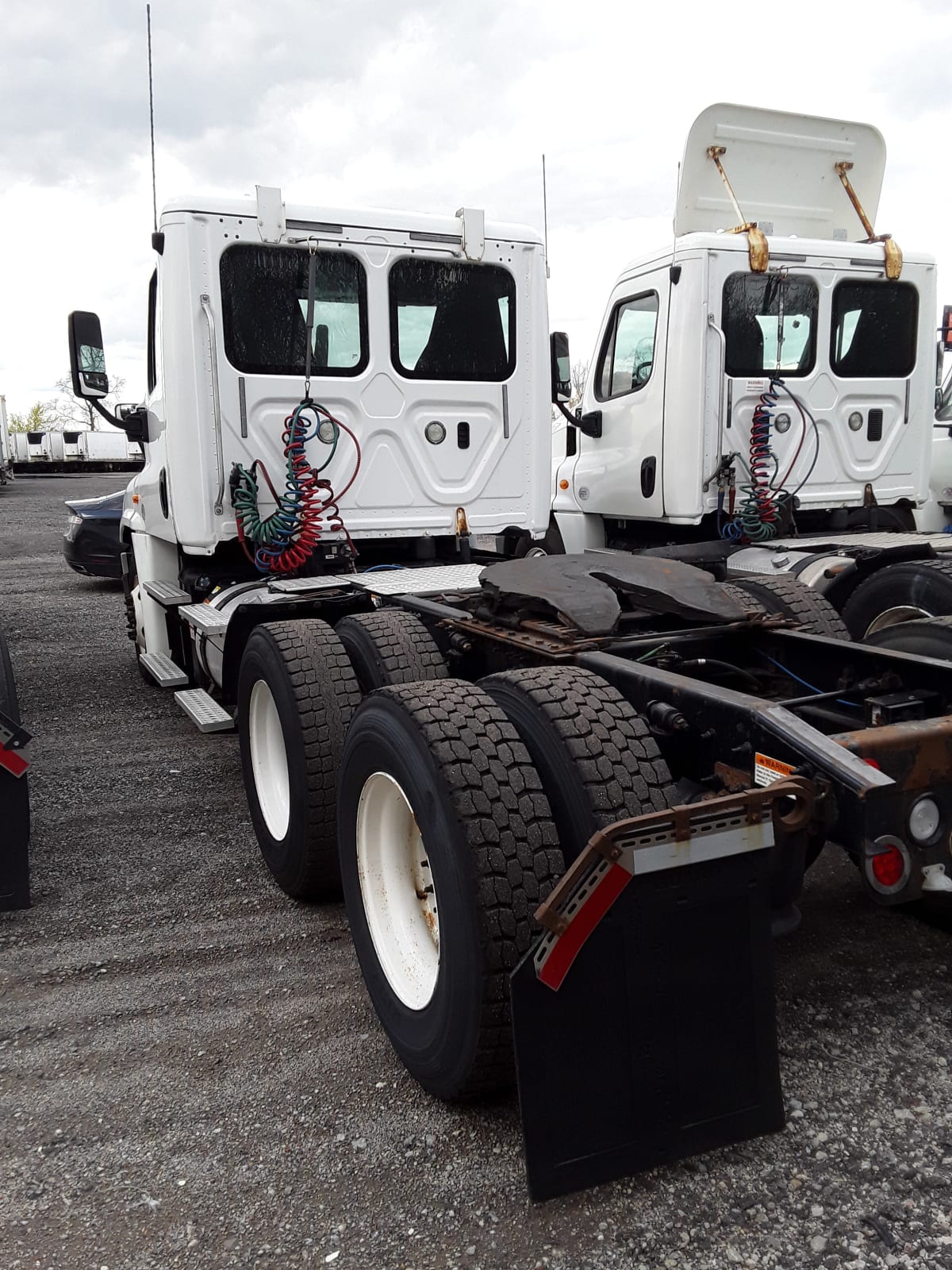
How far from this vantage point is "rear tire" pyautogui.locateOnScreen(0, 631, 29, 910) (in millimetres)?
3516

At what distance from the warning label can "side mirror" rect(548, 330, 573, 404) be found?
157 inches

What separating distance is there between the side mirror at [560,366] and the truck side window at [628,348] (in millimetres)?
656

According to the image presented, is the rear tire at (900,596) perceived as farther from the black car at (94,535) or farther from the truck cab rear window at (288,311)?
the black car at (94,535)

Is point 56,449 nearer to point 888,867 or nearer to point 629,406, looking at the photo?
point 629,406

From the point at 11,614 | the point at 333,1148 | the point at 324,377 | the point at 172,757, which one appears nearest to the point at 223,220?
the point at 324,377

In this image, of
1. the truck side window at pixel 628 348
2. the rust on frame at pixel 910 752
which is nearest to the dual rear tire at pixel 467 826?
the rust on frame at pixel 910 752

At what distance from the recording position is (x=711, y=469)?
6.15 meters

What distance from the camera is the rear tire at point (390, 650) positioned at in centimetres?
377

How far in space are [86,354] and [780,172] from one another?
4.33 metres

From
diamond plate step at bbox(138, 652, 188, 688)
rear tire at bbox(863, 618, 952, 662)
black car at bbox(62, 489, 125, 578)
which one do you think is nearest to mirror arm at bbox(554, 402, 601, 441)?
diamond plate step at bbox(138, 652, 188, 688)

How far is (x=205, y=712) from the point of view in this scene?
472 centimetres

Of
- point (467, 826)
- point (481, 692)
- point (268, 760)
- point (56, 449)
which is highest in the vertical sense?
point (56, 449)

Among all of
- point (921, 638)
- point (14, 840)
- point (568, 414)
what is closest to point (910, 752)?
point (921, 638)

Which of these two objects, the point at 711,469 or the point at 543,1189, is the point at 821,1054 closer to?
the point at 543,1189
